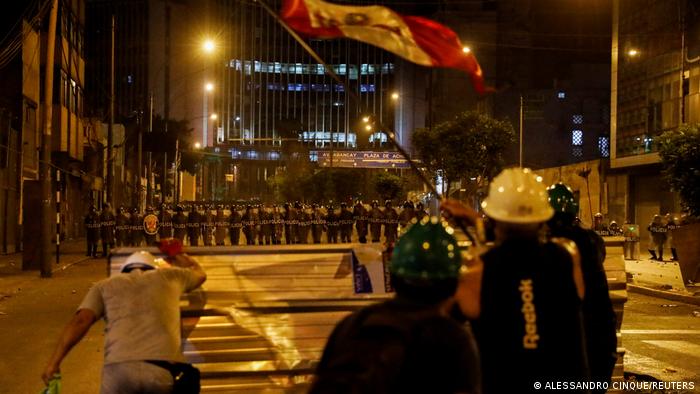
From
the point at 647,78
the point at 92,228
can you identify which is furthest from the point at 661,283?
the point at 92,228

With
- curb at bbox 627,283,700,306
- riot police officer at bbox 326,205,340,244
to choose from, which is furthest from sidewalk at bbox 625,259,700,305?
riot police officer at bbox 326,205,340,244

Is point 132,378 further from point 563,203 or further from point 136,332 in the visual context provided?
point 563,203

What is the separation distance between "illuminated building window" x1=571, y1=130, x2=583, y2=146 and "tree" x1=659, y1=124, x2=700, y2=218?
3290 centimetres

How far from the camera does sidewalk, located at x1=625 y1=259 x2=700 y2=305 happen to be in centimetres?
1521

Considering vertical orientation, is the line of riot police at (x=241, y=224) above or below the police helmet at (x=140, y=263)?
below

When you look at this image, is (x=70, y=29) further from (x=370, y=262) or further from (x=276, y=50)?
(x=276, y=50)

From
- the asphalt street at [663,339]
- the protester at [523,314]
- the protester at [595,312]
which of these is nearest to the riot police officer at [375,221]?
the asphalt street at [663,339]

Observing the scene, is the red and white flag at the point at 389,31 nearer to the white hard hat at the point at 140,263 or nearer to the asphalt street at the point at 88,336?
the asphalt street at the point at 88,336

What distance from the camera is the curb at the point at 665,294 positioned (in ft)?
48.1

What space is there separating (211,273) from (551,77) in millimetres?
56270

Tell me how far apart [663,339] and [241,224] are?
18828mm

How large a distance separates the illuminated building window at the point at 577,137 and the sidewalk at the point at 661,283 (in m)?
25.7

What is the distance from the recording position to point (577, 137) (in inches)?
1917

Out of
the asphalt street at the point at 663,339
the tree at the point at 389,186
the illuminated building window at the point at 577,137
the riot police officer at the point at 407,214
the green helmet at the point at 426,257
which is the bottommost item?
the asphalt street at the point at 663,339
